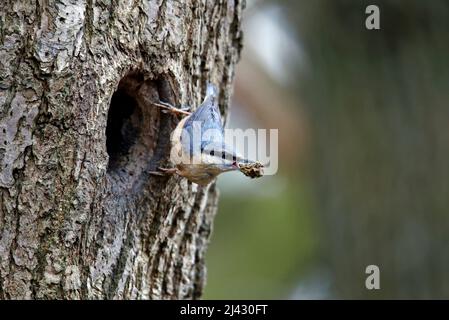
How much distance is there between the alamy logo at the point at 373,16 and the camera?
168 inches

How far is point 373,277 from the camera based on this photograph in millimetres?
4488

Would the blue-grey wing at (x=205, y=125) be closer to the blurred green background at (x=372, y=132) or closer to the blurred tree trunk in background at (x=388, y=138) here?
the blurred green background at (x=372, y=132)

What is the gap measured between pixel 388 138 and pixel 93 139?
2419 millimetres

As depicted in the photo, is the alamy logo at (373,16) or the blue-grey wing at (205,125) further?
the alamy logo at (373,16)

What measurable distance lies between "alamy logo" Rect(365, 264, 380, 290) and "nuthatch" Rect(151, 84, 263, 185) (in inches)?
76.4

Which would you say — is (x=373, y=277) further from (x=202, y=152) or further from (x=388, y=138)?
(x=202, y=152)

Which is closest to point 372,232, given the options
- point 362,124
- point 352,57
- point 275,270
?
point 362,124

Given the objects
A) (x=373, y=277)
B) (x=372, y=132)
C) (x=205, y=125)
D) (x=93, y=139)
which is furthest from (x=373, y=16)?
(x=93, y=139)

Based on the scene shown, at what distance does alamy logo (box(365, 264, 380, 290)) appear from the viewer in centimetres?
448

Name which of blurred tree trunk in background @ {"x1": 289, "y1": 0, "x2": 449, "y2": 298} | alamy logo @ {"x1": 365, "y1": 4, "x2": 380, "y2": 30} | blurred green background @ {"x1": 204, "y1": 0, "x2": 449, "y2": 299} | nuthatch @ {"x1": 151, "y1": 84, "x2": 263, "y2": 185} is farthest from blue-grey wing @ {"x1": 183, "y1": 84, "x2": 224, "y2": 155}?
blurred tree trunk in background @ {"x1": 289, "y1": 0, "x2": 449, "y2": 298}

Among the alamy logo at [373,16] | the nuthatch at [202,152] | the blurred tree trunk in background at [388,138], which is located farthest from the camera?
the blurred tree trunk in background at [388,138]

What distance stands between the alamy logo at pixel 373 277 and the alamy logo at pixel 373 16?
53.7 inches

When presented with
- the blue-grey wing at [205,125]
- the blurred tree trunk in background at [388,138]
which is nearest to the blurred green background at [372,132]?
the blurred tree trunk in background at [388,138]
